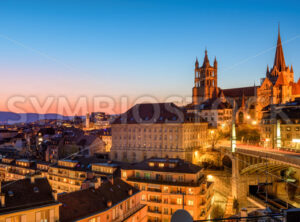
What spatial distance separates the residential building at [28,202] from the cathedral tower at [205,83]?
297ft

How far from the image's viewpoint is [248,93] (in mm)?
97625

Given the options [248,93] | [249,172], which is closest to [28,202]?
[249,172]

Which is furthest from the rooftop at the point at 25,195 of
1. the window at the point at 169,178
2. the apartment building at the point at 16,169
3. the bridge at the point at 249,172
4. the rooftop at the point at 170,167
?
the apartment building at the point at 16,169

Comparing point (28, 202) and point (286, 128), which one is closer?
point (28, 202)

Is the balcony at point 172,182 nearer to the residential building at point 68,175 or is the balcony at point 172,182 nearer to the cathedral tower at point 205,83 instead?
the residential building at point 68,175

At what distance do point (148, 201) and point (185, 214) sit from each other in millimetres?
31865

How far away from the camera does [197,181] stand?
34719 millimetres

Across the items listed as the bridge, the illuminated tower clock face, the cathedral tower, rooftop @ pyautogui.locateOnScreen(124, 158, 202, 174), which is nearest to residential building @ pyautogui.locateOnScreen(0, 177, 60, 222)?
rooftop @ pyautogui.locateOnScreen(124, 158, 202, 174)

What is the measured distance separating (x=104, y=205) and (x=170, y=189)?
13117mm

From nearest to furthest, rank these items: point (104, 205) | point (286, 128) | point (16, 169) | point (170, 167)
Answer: point (104, 205) < point (170, 167) < point (286, 128) < point (16, 169)

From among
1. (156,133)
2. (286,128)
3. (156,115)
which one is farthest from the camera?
(156,115)

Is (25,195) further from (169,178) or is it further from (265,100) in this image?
(265,100)

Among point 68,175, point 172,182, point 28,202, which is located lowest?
point 68,175

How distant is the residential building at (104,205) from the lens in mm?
20781
